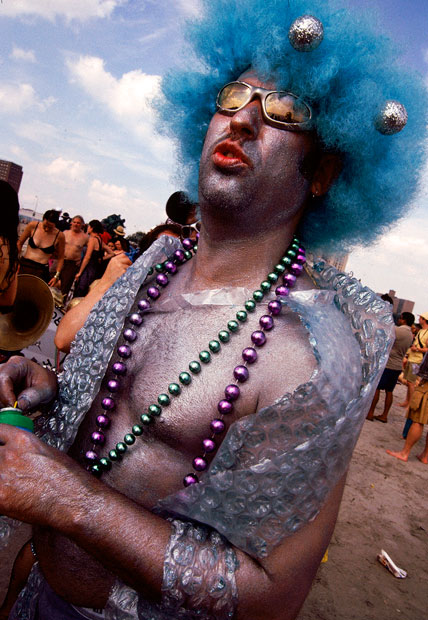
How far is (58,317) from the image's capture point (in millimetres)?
4582

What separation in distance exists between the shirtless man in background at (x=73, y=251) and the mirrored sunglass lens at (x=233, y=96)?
7896 millimetres

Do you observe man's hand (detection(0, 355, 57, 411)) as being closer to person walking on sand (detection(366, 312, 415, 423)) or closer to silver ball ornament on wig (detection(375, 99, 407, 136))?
silver ball ornament on wig (detection(375, 99, 407, 136))

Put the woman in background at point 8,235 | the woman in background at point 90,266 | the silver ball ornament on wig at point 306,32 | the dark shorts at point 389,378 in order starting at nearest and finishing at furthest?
the silver ball ornament on wig at point 306,32 < the woman in background at point 8,235 < the dark shorts at point 389,378 < the woman in background at point 90,266

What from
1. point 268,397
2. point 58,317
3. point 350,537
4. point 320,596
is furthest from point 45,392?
point 350,537

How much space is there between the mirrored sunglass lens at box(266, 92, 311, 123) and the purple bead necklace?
0.37m

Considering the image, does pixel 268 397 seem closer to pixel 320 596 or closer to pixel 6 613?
pixel 6 613

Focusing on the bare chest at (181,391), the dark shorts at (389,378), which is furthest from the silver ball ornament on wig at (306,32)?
the dark shorts at (389,378)

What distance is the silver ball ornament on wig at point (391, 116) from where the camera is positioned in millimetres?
1399

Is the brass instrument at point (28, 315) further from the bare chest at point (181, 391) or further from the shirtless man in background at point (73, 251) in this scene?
the shirtless man in background at point (73, 251)

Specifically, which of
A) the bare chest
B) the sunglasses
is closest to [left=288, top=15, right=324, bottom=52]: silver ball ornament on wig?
the sunglasses

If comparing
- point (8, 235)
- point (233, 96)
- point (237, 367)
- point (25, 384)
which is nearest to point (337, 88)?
point (233, 96)

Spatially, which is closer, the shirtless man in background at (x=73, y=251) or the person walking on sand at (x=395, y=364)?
the person walking on sand at (x=395, y=364)

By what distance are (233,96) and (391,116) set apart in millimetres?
472

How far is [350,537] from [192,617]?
3.55 m
